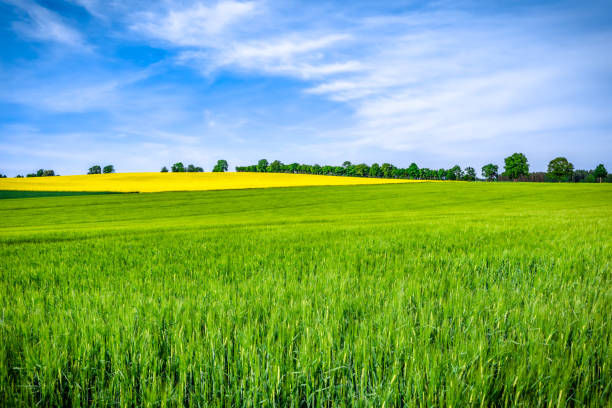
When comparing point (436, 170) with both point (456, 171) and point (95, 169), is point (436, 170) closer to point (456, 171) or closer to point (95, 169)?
point (456, 171)

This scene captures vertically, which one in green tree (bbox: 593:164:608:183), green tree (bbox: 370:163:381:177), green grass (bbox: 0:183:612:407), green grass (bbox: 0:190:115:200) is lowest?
green grass (bbox: 0:183:612:407)

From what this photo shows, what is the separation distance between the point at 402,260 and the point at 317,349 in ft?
11.3

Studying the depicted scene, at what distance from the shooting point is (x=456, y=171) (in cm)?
17538

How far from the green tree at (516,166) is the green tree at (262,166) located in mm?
114911

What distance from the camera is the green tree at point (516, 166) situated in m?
131

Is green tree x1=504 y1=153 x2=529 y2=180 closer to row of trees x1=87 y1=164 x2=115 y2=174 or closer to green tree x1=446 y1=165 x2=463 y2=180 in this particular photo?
green tree x1=446 y1=165 x2=463 y2=180

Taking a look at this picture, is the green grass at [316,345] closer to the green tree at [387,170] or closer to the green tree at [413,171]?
the green tree at [387,170]

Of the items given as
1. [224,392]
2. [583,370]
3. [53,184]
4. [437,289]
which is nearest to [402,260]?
[437,289]

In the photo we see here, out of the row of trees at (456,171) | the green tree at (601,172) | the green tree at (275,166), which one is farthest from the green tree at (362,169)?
the green tree at (601,172)

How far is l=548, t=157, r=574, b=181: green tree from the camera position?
126m

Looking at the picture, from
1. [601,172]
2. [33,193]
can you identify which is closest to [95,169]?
[33,193]

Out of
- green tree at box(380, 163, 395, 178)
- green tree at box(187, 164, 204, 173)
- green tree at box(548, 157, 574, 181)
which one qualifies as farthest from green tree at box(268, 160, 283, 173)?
green tree at box(548, 157, 574, 181)

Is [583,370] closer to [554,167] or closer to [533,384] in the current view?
[533,384]

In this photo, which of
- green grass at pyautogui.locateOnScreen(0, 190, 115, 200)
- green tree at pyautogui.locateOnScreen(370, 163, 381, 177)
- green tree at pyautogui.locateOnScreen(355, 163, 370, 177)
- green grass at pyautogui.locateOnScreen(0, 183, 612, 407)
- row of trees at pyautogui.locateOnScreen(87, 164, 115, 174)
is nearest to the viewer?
green grass at pyautogui.locateOnScreen(0, 183, 612, 407)
